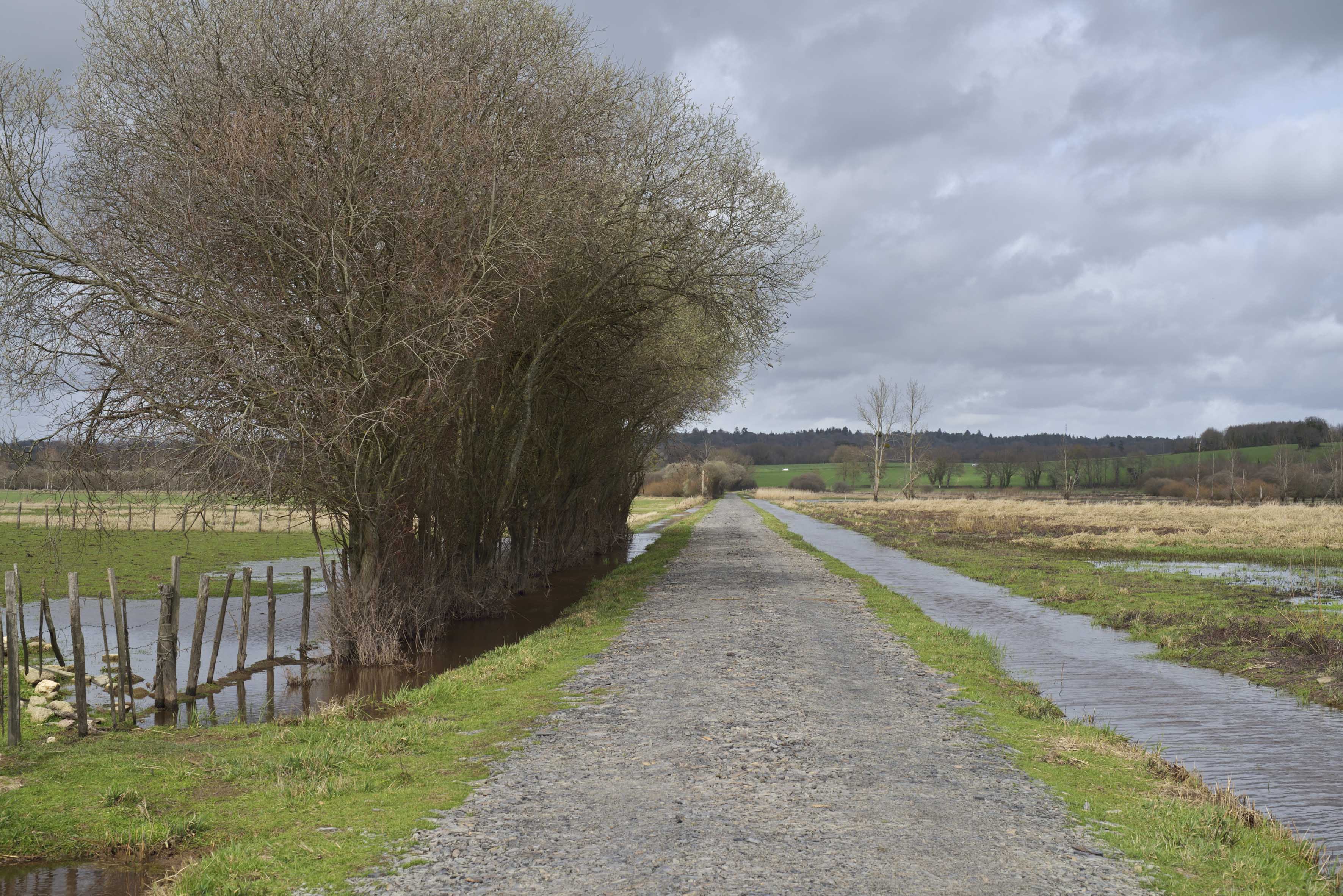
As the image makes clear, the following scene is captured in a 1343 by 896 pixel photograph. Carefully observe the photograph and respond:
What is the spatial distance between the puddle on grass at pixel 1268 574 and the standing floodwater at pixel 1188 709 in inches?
292

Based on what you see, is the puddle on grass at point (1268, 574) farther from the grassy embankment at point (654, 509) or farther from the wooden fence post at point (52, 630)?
the wooden fence post at point (52, 630)

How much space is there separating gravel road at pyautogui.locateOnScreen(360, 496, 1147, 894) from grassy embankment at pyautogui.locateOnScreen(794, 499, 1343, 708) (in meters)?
7.17

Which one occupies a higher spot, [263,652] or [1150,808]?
[1150,808]

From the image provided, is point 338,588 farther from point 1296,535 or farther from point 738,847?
point 1296,535

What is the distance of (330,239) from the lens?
14406mm

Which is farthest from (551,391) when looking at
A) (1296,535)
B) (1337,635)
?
(1296,535)

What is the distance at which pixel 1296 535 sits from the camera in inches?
1764

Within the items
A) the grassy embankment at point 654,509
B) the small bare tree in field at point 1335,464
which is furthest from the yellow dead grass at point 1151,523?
the small bare tree in field at point 1335,464

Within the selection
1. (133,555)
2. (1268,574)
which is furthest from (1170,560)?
(133,555)

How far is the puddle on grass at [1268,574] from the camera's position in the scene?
Answer: 25.3 m

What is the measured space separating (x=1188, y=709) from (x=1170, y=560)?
83.9 feet

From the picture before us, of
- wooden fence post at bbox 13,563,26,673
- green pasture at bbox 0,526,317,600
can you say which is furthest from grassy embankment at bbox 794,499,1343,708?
green pasture at bbox 0,526,317,600

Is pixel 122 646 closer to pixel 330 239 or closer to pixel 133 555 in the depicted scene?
pixel 330 239

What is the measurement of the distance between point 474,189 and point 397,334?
290 cm
